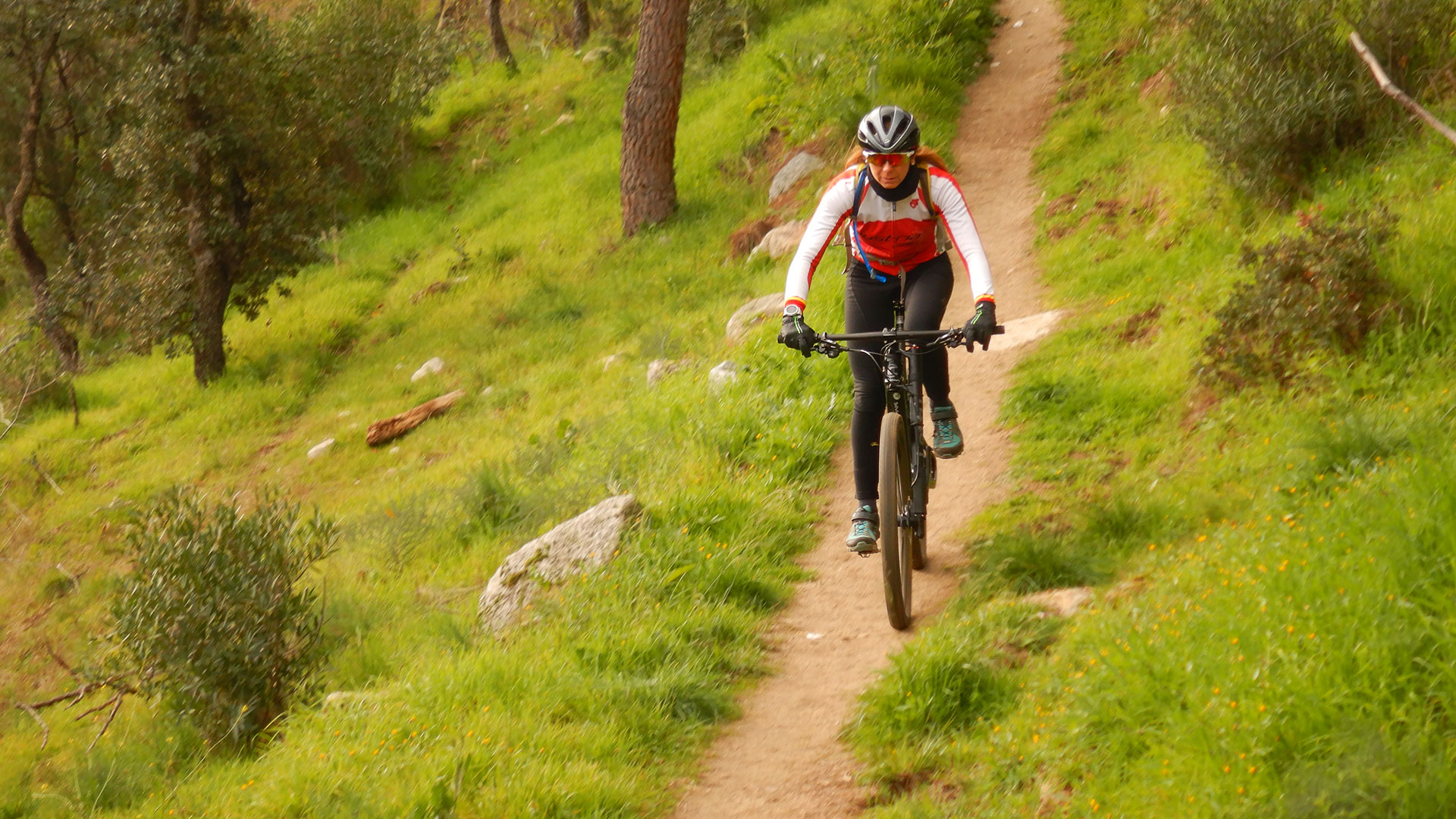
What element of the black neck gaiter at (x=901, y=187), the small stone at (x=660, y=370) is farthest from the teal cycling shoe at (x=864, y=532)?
the small stone at (x=660, y=370)

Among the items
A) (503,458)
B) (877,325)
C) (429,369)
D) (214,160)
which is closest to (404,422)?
→ (429,369)

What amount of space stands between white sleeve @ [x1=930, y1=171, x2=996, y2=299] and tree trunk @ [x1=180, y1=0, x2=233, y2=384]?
13.1m

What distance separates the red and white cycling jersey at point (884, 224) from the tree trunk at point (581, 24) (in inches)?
822

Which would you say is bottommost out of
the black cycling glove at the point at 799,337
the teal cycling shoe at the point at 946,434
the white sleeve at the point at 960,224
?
the teal cycling shoe at the point at 946,434

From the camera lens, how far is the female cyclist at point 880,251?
17.3ft

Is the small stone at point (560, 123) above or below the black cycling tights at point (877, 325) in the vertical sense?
above

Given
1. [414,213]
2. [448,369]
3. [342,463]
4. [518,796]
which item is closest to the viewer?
[518,796]

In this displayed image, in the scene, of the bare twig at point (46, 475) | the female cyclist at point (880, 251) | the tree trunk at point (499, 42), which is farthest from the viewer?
the tree trunk at point (499, 42)

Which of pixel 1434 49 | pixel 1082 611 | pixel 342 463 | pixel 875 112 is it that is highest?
pixel 875 112

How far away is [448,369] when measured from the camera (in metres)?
14.5

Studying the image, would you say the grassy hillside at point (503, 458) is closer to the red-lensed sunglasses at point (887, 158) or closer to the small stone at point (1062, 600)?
the small stone at point (1062, 600)

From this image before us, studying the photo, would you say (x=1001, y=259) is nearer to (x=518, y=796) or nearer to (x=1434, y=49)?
(x=1434, y=49)

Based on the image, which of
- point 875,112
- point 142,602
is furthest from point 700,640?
point 142,602

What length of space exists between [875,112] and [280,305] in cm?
1586
